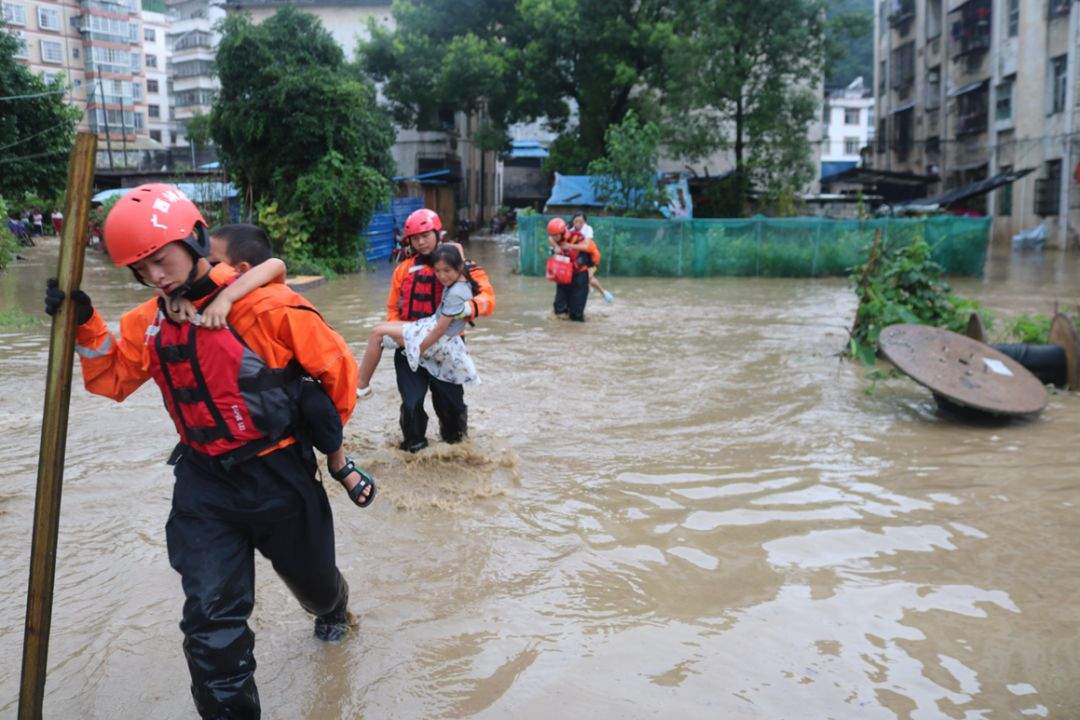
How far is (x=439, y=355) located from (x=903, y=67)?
4246 cm

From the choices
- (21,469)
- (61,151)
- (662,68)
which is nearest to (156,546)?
(21,469)

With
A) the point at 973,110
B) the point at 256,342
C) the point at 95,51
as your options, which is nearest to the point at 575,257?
the point at 256,342

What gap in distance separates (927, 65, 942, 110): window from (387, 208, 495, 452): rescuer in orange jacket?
38.1 m

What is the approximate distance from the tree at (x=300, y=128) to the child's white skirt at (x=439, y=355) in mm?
16089

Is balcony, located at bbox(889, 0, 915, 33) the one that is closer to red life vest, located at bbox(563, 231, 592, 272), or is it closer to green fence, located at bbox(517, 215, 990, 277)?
green fence, located at bbox(517, 215, 990, 277)

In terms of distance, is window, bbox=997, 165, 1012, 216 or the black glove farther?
window, bbox=997, 165, 1012, 216

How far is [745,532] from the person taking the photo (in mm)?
5516

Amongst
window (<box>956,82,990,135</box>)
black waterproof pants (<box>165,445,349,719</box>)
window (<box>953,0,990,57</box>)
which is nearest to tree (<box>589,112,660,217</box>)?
window (<box>953,0,990,57</box>)

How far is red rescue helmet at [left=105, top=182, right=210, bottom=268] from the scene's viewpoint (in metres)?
2.94

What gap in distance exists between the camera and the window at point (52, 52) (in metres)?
66.1

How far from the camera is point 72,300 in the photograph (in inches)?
115

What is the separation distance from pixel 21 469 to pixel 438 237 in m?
3.15

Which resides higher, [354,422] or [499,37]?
[499,37]

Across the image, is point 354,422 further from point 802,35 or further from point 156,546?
point 802,35
